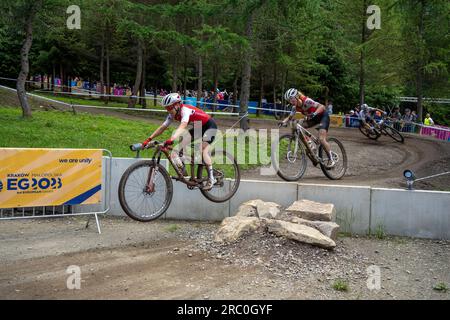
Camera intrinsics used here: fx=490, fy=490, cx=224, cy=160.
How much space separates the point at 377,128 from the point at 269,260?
1380 cm

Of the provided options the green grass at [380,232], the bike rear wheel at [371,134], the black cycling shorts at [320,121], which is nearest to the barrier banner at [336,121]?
the bike rear wheel at [371,134]

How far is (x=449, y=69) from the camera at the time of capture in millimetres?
30047

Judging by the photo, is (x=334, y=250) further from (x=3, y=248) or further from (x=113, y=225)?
(x=3, y=248)

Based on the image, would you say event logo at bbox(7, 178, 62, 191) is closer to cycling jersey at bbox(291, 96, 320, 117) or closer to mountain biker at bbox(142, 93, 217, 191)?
mountain biker at bbox(142, 93, 217, 191)

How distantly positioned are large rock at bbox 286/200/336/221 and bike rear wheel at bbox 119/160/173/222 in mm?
2771

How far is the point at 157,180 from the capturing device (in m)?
8.27

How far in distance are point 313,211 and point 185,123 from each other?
10.9ft

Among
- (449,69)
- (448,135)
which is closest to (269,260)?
(448,135)

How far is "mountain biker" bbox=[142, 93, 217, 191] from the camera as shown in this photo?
319 inches

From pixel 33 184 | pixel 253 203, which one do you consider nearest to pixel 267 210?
pixel 253 203

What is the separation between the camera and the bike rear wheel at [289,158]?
10.8 m

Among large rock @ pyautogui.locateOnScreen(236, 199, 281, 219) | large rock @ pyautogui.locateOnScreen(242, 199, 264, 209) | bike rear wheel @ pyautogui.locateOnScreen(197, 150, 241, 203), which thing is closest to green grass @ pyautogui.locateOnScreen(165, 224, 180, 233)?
bike rear wheel @ pyautogui.locateOnScreen(197, 150, 241, 203)

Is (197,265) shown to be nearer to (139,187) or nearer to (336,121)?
(139,187)

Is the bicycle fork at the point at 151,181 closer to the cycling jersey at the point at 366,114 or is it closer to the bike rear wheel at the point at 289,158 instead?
the bike rear wheel at the point at 289,158
